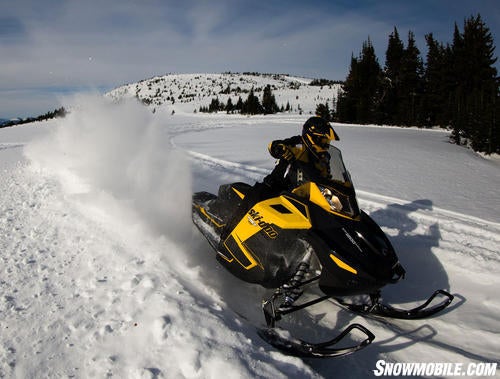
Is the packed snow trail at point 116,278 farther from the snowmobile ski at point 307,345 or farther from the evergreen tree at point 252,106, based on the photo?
the evergreen tree at point 252,106

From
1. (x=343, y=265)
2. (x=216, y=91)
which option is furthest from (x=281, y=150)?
(x=216, y=91)

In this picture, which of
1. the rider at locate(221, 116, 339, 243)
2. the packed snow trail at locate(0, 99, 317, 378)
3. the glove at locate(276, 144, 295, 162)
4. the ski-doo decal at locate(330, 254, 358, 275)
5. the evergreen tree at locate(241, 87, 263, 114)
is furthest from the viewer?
the evergreen tree at locate(241, 87, 263, 114)

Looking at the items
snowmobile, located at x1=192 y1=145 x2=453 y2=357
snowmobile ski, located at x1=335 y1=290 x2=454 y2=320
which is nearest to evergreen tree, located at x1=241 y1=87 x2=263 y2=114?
snowmobile, located at x1=192 y1=145 x2=453 y2=357

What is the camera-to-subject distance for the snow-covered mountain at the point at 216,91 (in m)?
48.5

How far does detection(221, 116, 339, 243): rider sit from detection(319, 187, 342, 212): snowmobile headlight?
13.5 inches

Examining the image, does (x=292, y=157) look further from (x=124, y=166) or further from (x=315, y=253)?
(x=124, y=166)

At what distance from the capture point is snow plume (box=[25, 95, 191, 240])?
5.05m

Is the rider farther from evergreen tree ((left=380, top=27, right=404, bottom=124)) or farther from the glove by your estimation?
evergreen tree ((left=380, top=27, right=404, bottom=124))

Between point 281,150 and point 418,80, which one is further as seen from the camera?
point 418,80

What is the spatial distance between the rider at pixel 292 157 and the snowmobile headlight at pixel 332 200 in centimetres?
34

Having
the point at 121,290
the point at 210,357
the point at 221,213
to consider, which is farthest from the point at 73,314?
the point at 221,213

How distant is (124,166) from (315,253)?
4.42 meters

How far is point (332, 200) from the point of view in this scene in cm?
298

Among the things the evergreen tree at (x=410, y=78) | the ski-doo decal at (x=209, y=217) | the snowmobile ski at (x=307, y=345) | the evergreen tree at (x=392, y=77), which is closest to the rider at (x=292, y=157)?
the ski-doo decal at (x=209, y=217)
